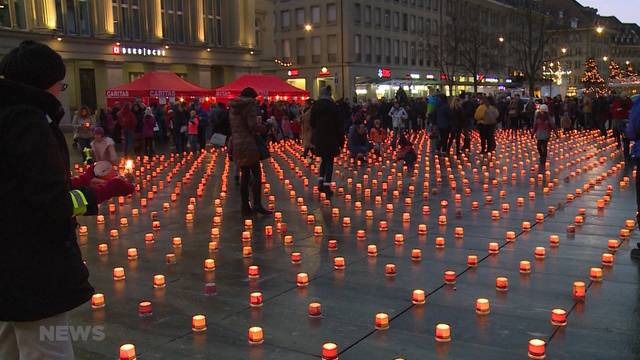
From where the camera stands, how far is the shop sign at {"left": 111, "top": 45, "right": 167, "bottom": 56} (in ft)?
138

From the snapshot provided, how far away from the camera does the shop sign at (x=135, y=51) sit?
42.0m

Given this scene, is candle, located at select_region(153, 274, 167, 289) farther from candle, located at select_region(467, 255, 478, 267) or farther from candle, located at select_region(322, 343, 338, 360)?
candle, located at select_region(467, 255, 478, 267)

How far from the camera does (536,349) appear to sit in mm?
4043

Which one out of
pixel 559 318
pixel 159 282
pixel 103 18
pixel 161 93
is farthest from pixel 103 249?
pixel 103 18

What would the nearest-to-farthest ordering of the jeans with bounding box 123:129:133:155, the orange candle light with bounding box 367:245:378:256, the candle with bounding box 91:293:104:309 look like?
the candle with bounding box 91:293:104:309 < the orange candle light with bounding box 367:245:378:256 < the jeans with bounding box 123:129:133:155

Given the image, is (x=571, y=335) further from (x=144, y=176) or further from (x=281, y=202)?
(x=144, y=176)

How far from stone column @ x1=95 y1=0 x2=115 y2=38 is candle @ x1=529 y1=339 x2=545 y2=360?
42.0 metres

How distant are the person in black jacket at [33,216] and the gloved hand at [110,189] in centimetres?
35

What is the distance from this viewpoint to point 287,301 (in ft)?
17.9

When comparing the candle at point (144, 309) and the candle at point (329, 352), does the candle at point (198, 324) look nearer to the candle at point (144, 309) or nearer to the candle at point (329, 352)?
the candle at point (144, 309)

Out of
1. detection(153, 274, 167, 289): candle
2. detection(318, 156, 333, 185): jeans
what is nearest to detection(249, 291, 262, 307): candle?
detection(153, 274, 167, 289): candle

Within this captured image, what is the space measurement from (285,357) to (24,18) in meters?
39.3

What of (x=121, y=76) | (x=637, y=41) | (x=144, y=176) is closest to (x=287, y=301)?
(x=144, y=176)

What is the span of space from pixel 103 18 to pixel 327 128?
116ft
